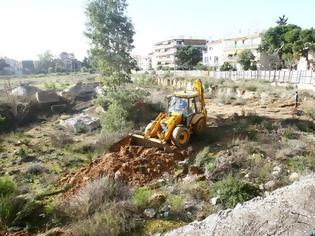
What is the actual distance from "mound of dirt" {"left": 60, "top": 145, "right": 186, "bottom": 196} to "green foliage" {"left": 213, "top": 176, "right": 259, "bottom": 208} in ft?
8.96

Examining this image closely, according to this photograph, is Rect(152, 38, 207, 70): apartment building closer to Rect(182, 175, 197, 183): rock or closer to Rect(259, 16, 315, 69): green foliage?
Rect(259, 16, 315, 69): green foliage

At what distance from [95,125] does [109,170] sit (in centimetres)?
997

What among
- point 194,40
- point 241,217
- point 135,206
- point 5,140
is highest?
point 194,40

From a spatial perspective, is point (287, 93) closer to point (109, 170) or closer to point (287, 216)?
point (109, 170)

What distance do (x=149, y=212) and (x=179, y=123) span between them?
208 inches

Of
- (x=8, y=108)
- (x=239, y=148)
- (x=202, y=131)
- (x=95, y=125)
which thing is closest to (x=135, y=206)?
(x=239, y=148)

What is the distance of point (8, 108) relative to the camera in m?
25.3

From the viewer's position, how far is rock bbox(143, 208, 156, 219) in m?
7.49

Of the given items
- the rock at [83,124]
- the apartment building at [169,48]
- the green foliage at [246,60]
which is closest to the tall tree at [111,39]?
the rock at [83,124]

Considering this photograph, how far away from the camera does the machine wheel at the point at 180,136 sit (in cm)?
1188

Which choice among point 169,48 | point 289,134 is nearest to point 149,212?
point 289,134

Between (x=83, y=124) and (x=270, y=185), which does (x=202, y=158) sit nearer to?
(x=270, y=185)

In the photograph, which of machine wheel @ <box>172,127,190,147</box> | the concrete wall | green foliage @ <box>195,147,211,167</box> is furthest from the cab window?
the concrete wall

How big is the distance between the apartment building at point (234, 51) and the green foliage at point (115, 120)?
3798 centimetres
